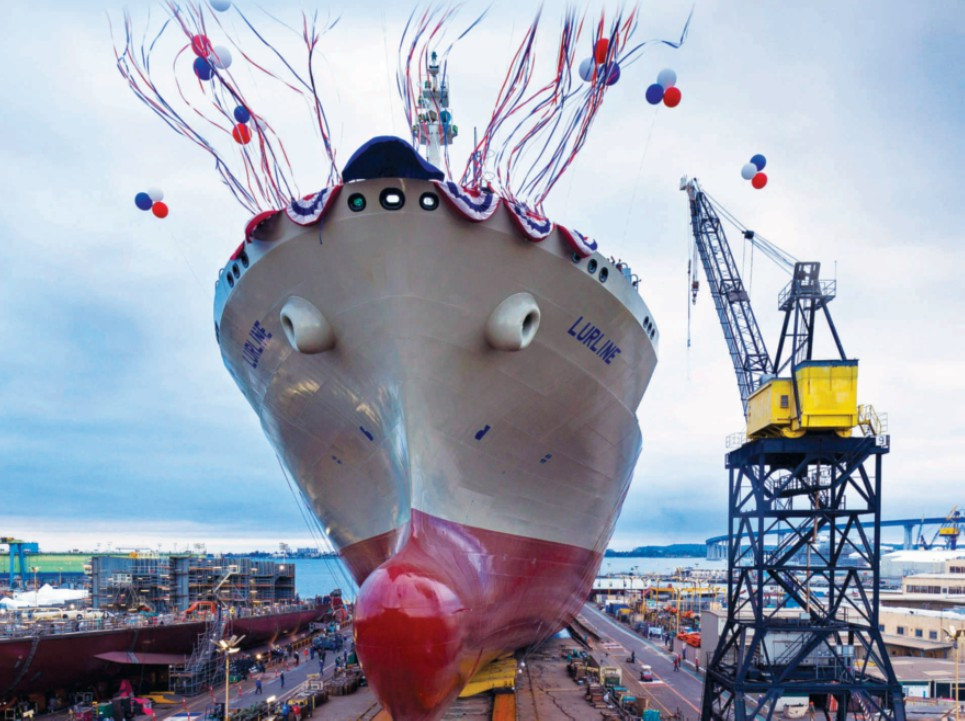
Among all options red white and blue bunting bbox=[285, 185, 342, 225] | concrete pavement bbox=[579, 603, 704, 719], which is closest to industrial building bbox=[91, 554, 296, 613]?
concrete pavement bbox=[579, 603, 704, 719]

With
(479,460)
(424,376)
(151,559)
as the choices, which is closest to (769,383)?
(479,460)

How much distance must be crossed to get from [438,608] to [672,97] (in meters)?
9.16

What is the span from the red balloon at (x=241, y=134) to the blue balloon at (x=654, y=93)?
23.2 ft

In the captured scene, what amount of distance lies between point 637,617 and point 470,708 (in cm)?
3765

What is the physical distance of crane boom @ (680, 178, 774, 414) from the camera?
3011 cm

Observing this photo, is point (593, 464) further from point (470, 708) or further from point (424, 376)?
point (470, 708)

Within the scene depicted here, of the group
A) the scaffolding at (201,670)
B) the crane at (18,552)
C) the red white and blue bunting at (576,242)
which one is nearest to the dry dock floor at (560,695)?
the scaffolding at (201,670)

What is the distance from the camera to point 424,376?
415 inches

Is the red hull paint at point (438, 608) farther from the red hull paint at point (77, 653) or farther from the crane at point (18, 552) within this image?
the crane at point (18, 552)

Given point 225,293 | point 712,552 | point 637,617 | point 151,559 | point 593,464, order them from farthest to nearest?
point 712,552 < point 637,617 < point 151,559 < point 593,464 < point 225,293

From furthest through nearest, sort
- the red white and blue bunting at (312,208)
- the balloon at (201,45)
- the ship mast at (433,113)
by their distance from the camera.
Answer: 1. the ship mast at (433,113)
2. the balloon at (201,45)
3. the red white and blue bunting at (312,208)

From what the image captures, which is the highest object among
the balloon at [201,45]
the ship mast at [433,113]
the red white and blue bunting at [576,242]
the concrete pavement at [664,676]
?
the ship mast at [433,113]

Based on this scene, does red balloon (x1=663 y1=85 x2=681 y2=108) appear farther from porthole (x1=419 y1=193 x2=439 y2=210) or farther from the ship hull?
porthole (x1=419 y1=193 x2=439 y2=210)

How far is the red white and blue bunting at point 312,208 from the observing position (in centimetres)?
983
